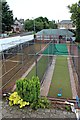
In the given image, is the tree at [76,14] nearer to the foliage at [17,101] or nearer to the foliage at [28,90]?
the foliage at [28,90]

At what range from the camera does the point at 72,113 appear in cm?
533

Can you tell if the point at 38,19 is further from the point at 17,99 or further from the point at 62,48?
the point at 17,99

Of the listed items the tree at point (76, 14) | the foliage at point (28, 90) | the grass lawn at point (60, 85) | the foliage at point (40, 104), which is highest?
the tree at point (76, 14)

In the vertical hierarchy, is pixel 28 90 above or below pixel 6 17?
below

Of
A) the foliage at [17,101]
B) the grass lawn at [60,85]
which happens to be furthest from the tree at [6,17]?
the foliage at [17,101]

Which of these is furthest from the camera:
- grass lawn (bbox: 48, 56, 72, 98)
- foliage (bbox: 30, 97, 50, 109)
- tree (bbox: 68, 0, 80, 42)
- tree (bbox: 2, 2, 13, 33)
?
tree (bbox: 2, 2, 13, 33)

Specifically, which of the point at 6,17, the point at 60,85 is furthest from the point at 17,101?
the point at 6,17

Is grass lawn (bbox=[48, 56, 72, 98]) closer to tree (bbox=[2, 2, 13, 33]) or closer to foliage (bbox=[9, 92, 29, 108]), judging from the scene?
foliage (bbox=[9, 92, 29, 108])

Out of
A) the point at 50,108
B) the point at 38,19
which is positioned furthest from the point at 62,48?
Answer: the point at 38,19

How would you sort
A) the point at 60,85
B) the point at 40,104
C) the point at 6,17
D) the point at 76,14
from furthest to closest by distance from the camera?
1. the point at 6,17
2. the point at 76,14
3. the point at 60,85
4. the point at 40,104

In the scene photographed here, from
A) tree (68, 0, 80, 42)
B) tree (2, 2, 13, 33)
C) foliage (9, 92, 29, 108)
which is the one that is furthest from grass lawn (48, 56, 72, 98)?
tree (2, 2, 13, 33)

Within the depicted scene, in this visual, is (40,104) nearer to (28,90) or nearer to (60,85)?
(28,90)

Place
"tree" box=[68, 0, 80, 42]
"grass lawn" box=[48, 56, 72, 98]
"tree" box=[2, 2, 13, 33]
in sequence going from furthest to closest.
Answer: "tree" box=[2, 2, 13, 33] → "tree" box=[68, 0, 80, 42] → "grass lawn" box=[48, 56, 72, 98]

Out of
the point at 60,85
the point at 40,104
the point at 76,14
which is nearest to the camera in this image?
the point at 40,104
